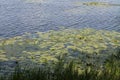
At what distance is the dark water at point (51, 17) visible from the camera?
21070 millimetres

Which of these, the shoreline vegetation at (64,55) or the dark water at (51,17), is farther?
the dark water at (51,17)

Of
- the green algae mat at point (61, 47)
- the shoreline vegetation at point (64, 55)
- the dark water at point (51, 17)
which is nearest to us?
the shoreline vegetation at point (64, 55)

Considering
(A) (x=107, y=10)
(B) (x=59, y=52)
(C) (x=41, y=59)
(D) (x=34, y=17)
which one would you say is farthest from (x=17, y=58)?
(A) (x=107, y=10)

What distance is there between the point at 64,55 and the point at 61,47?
4.73ft

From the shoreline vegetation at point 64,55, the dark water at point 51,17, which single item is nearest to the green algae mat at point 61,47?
the shoreline vegetation at point 64,55

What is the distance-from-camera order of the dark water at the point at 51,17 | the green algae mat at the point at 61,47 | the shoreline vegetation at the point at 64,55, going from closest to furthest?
the shoreline vegetation at the point at 64,55 → the green algae mat at the point at 61,47 → the dark water at the point at 51,17

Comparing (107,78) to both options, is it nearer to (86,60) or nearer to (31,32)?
(86,60)

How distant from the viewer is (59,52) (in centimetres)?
1483

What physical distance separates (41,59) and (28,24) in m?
8.77

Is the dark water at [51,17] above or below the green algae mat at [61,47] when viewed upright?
below

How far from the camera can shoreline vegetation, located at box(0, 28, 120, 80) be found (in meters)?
9.78

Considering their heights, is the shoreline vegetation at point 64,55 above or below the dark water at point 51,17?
above

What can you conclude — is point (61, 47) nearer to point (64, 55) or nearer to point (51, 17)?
point (64, 55)

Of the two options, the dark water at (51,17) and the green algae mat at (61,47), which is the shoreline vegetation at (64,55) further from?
the dark water at (51,17)
